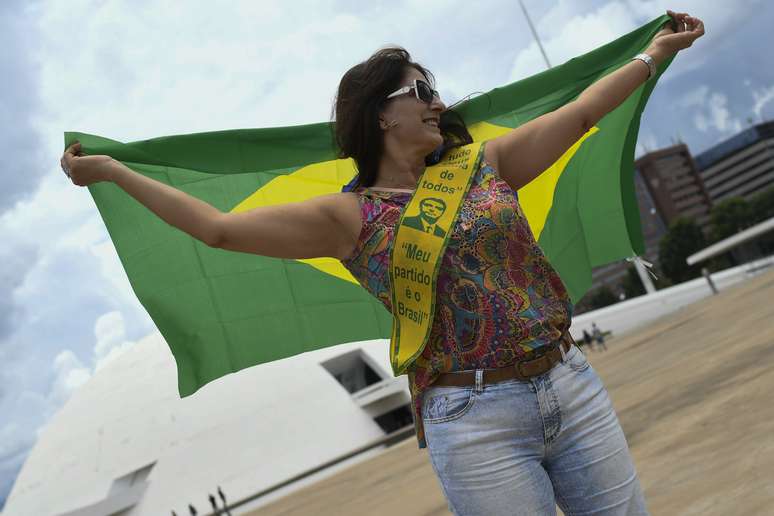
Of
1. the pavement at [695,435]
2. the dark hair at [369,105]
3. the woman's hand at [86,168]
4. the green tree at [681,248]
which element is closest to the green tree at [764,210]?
the green tree at [681,248]

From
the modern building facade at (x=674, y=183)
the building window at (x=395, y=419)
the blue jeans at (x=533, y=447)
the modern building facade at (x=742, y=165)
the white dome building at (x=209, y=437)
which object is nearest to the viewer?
the blue jeans at (x=533, y=447)

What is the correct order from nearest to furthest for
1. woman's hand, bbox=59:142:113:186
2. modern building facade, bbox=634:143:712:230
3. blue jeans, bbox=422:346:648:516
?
blue jeans, bbox=422:346:648:516 < woman's hand, bbox=59:142:113:186 < modern building facade, bbox=634:143:712:230

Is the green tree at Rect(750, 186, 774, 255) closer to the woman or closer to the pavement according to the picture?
the pavement

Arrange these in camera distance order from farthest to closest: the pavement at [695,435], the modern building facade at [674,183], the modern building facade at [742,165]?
the modern building facade at [674,183]
the modern building facade at [742,165]
the pavement at [695,435]

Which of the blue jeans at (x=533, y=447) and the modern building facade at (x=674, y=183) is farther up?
the modern building facade at (x=674, y=183)

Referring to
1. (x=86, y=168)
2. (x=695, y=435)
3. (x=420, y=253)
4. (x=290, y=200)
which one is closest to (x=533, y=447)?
(x=420, y=253)

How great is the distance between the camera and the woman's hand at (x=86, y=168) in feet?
6.24

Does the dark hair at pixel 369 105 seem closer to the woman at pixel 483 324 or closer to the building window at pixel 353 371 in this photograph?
the woman at pixel 483 324

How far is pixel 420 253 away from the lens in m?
1.70

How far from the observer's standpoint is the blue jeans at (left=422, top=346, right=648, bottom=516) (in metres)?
1.57

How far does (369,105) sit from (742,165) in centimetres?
14239

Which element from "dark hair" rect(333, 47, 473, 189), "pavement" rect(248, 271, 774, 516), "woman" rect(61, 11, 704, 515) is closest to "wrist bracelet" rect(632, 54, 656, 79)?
"woman" rect(61, 11, 704, 515)

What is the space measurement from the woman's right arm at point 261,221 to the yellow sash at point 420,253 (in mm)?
141

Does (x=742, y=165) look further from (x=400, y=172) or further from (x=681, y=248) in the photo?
(x=400, y=172)
